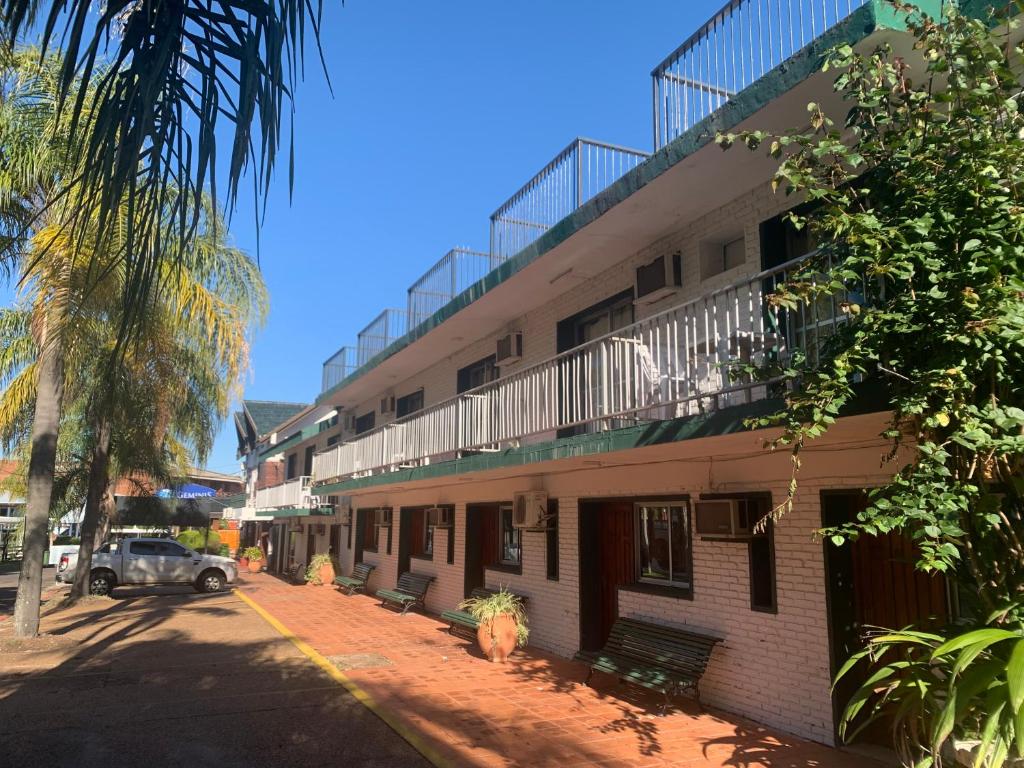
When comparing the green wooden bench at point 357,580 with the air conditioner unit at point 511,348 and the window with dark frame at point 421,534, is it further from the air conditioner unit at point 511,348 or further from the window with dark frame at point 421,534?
the air conditioner unit at point 511,348

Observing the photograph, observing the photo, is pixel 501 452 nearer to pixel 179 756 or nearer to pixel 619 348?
pixel 619 348

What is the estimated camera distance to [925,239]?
13.0 feet

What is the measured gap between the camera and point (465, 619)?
36.4 ft

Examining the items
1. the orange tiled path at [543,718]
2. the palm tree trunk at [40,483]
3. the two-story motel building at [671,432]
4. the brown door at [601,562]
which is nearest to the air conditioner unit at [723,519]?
the two-story motel building at [671,432]

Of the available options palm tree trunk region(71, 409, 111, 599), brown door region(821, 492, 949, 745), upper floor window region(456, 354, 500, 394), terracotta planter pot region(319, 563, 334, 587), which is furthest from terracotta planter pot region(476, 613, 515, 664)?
terracotta planter pot region(319, 563, 334, 587)

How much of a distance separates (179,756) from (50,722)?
1.96 m

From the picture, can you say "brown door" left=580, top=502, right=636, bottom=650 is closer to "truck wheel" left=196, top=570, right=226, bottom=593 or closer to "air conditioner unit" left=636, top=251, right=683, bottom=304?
"air conditioner unit" left=636, top=251, right=683, bottom=304

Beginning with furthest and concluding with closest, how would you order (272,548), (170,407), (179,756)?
(272,548), (170,407), (179,756)

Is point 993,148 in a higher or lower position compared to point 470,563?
higher

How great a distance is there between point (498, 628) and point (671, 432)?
454 cm

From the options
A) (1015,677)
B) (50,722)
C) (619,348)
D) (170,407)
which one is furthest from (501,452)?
(170,407)

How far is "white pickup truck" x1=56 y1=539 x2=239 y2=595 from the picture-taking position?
69.2ft

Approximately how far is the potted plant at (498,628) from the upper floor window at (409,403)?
7609 mm

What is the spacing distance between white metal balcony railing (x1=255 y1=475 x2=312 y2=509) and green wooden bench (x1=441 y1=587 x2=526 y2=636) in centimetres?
1243
